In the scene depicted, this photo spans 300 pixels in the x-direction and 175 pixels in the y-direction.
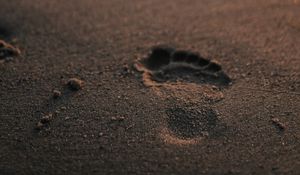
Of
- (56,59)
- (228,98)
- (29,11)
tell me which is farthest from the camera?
(29,11)

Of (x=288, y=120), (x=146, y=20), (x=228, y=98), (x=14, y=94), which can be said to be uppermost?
Result: (x=146, y=20)

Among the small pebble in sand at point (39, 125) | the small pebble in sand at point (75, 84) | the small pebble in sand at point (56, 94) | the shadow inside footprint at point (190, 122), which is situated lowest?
the shadow inside footprint at point (190, 122)

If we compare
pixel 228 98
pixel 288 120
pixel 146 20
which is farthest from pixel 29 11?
pixel 288 120

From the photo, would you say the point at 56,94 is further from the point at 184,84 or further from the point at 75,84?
the point at 184,84

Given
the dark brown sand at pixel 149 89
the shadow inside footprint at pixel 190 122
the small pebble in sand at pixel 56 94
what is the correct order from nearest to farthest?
the dark brown sand at pixel 149 89 < the shadow inside footprint at pixel 190 122 < the small pebble in sand at pixel 56 94

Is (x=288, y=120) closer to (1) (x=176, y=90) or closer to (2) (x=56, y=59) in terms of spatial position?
(1) (x=176, y=90)

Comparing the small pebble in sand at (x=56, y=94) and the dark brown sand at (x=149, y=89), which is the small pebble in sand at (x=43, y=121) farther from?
the small pebble in sand at (x=56, y=94)

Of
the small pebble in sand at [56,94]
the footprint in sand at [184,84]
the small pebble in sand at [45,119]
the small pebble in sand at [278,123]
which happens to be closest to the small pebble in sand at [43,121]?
the small pebble in sand at [45,119]

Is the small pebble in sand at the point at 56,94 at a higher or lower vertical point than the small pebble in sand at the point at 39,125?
higher
